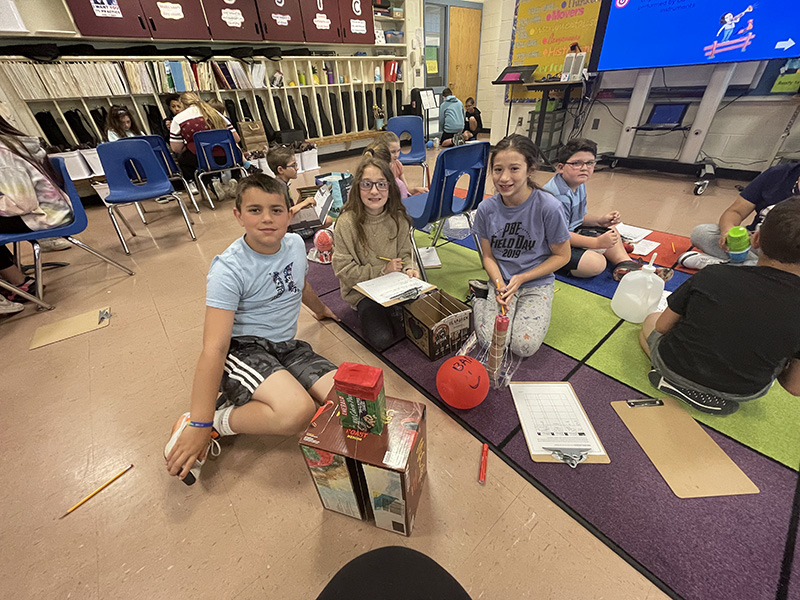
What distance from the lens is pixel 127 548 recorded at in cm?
100

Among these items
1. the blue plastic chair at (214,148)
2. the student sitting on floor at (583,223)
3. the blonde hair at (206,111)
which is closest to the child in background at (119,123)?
the blonde hair at (206,111)

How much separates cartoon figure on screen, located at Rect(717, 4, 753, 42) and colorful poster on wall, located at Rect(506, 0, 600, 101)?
1386 millimetres

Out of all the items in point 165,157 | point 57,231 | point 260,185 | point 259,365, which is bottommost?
point 259,365

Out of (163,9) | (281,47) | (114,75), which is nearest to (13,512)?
(114,75)

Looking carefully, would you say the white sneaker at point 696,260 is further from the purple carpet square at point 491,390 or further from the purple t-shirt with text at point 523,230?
the purple carpet square at point 491,390

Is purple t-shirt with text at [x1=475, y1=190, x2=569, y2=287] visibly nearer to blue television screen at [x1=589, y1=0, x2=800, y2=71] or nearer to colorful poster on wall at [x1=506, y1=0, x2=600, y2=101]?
blue television screen at [x1=589, y1=0, x2=800, y2=71]

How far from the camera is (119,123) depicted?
384 cm

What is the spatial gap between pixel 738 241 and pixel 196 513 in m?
2.73

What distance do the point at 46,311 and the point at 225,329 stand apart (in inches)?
80.3

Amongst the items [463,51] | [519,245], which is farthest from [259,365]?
[463,51]

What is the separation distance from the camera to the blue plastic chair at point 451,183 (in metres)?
1.85

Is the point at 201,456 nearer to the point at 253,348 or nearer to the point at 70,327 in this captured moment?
the point at 253,348

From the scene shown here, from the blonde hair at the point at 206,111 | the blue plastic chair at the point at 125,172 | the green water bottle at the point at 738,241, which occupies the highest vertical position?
the blonde hair at the point at 206,111

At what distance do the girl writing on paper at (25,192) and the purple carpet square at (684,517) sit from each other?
2910 millimetres
